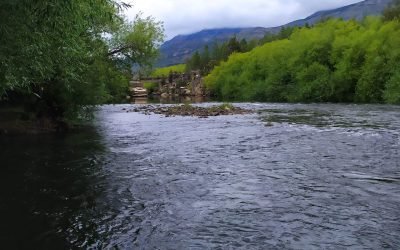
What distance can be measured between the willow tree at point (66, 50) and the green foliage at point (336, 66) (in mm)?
37143

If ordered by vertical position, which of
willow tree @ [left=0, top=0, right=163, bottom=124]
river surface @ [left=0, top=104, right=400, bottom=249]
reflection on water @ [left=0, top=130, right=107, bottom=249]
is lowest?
river surface @ [left=0, top=104, right=400, bottom=249]

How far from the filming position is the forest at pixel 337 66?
66.8m

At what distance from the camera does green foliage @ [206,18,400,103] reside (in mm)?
66875

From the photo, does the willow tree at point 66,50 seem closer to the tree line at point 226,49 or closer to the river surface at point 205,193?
the river surface at point 205,193

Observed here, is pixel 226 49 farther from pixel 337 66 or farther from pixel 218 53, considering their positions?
pixel 337 66

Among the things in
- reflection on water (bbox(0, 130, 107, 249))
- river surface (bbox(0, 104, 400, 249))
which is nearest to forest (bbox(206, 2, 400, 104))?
river surface (bbox(0, 104, 400, 249))

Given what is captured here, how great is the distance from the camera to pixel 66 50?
15414 mm

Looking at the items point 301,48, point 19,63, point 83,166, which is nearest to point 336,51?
point 301,48

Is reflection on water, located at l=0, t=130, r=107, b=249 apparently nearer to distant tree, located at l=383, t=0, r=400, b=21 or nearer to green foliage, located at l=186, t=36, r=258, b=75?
distant tree, located at l=383, t=0, r=400, b=21

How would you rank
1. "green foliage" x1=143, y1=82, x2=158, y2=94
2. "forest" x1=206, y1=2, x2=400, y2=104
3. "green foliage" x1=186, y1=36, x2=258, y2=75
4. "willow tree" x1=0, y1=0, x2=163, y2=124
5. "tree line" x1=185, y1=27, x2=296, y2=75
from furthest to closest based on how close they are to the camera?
"green foliage" x1=143, y1=82, x2=158, y2=94 → "green foliage" x1=186, y1=36, x2=258, y2=75 → "tree line" x1=185, y1=27, x2=296, y2=75 → "forest" x1=206, y1=2, x2=400, y2=104 → "willow tree" x1=0, y1=0, x2=163, y2=124

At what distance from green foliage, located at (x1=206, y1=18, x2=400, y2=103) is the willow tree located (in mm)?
37143

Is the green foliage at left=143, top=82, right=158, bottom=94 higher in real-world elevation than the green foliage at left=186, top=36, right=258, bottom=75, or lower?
lower

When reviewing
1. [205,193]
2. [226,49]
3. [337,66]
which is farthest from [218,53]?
[205,193]

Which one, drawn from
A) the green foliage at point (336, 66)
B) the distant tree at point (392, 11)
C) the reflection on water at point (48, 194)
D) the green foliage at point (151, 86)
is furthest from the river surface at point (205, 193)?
the green foliage at point (151, 86)
